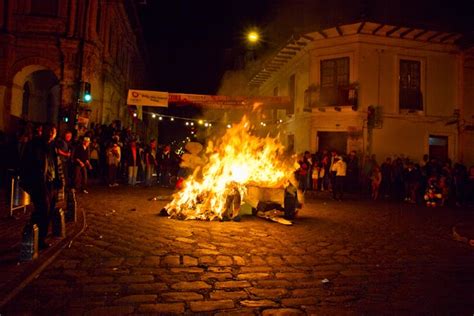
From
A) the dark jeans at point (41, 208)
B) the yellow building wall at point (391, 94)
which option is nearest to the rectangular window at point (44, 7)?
the yellow building wall at point (391, 94)

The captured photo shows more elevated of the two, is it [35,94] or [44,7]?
[44,7]

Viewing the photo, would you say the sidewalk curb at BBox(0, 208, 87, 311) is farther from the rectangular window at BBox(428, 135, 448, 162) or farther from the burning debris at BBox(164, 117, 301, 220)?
the rectangular window at BBox(428, 135, 448, 162)

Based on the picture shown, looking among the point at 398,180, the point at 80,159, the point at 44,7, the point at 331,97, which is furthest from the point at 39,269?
the point at 331,97

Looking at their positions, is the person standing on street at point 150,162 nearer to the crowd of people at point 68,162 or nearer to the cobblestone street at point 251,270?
the crowd of people at point 68,162

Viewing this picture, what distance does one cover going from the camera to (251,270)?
554 cm

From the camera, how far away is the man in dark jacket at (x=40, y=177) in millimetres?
5969

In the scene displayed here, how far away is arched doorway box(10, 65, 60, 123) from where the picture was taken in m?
19.9

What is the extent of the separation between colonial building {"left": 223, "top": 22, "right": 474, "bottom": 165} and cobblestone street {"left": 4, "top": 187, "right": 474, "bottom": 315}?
12.7 meters

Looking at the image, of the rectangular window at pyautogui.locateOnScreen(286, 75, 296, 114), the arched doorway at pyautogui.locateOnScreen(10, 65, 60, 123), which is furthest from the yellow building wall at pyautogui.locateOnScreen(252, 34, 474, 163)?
the arched doorway at pyautogui.locateOnScreen(10, 65, 60, 123)

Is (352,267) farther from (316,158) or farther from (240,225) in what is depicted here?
(316,158)

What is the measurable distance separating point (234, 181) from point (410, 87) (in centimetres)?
1596

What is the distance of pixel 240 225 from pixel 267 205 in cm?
153

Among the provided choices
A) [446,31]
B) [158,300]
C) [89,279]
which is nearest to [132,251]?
[89,279]

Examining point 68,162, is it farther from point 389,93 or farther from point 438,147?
point 438,147
